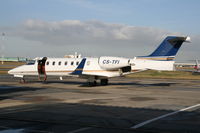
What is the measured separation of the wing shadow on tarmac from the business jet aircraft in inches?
582

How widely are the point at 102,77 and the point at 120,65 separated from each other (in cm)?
290

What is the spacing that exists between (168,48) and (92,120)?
1912cm

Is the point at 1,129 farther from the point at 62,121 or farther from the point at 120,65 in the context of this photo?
the point at 120,65

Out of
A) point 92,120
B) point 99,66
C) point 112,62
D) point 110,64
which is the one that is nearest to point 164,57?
point 112,62

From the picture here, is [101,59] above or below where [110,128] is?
above

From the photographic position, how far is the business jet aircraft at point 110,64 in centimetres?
2811

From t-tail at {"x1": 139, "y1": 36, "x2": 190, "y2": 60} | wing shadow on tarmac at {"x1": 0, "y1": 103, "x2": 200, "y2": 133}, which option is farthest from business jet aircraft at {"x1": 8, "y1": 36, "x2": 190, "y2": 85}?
wing shadow on tarmac at {"x1": 0, "y1": 103, "x2": 200, "y2": 133}

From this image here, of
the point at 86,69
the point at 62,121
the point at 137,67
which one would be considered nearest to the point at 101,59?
the point at 86,69

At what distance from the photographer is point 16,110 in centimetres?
1330

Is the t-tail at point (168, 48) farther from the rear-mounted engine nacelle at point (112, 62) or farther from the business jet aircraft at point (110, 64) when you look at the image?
the rear-mounted engine nacelle at point (112, 62)

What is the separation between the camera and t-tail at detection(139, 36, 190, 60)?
28031 millimetres

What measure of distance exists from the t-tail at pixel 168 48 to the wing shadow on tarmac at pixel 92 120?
15260mm

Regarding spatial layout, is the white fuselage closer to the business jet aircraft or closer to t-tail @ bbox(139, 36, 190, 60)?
the business jet aircraft

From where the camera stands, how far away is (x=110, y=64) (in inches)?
1134
